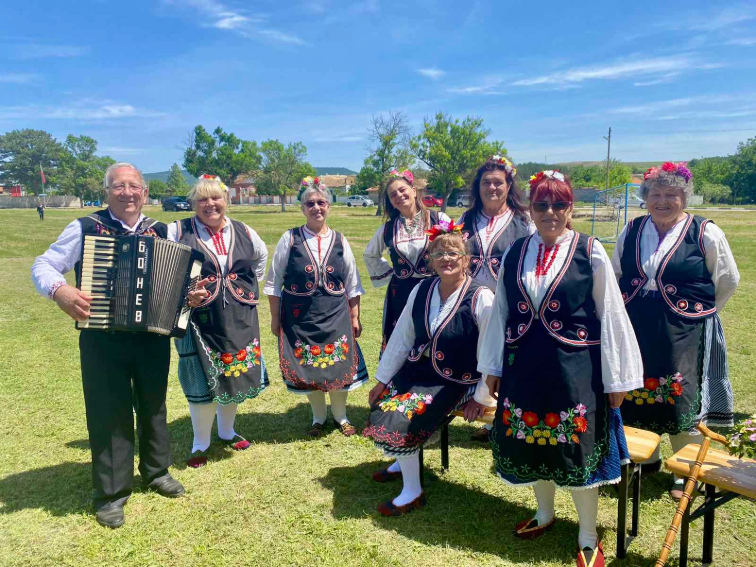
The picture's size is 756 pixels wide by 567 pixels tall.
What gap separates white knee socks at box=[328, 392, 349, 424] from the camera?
4.54 meters

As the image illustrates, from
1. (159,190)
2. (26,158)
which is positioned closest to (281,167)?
(159,190)

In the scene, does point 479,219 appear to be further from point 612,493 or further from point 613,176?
point 613,176

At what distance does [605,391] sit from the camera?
99.6 inches

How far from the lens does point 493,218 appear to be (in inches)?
159

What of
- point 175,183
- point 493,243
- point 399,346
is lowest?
point 399,346

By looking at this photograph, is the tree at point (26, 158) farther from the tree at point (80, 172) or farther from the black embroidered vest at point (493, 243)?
the black embroidered vest at point (493, 243)

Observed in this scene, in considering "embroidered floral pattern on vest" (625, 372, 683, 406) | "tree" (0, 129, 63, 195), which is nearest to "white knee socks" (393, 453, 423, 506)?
"embroidered floral pattern on vest" (625, 372, 683, 406)

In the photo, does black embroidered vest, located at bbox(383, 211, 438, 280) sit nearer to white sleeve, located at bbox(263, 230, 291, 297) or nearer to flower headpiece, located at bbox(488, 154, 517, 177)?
flower headpiece, located at bbox(488, 154, 517, 177)

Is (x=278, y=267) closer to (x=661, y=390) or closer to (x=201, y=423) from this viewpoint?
(x=201, y=423)

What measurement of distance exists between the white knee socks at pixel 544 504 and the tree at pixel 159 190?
77.8m

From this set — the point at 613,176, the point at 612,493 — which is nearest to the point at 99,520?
the point at 612,493

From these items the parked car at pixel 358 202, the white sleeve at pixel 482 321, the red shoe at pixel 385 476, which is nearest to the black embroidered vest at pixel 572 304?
the white sleeve at pixel 482 321

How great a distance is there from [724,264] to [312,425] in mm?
3385

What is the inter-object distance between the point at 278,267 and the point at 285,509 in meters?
1.81
